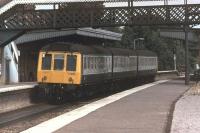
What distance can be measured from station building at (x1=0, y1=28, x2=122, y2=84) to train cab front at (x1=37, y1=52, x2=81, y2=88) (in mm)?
14543

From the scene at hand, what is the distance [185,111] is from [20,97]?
30.4 feet

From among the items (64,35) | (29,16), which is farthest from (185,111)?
(64,35)

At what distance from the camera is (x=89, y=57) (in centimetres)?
3009

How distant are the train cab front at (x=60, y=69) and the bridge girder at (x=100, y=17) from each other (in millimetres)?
7355

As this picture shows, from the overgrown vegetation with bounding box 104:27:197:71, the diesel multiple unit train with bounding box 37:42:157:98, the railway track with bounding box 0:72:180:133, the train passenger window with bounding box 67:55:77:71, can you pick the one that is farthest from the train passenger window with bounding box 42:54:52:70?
the overgrown vegetation with bounding box 104:27:197:71

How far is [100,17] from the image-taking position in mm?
36188

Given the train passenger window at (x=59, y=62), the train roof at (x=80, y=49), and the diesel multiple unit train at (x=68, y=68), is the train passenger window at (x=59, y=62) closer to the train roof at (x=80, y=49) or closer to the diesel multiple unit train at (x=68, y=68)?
the diesel multiple unit train at (x=68, y=68)

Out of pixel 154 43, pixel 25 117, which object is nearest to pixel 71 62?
pixel 25 117

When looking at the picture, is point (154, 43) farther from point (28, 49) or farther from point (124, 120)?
point (124, 120)

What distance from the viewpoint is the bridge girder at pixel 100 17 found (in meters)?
35.4

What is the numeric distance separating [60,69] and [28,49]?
89.6ft

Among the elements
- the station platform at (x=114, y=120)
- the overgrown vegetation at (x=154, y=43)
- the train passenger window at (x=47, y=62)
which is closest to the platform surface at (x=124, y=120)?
the station platform at (x=114, y=120)

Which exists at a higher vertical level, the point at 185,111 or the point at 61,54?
the point at 61,54

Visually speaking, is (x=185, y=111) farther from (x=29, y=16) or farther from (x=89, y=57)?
(x=29, y=16)
